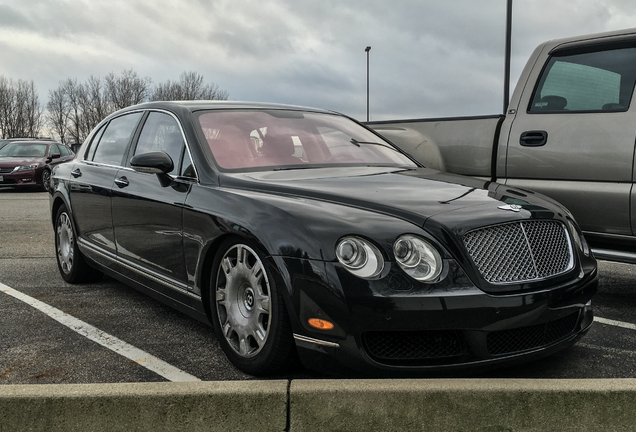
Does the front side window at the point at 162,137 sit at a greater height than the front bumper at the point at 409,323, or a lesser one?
greater

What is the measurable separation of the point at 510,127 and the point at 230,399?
340 cm

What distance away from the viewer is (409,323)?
9.04 feet

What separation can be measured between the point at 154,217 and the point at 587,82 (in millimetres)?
3317

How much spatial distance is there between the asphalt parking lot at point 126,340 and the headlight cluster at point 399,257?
0.80m

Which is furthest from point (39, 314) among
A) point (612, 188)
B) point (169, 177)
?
point (612, 188)

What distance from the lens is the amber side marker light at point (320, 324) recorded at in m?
2.81

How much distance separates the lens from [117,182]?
460 centimetres

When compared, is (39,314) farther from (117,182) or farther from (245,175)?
(245,175)

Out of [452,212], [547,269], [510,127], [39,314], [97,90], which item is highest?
[97,90]

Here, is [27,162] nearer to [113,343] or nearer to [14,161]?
[14,161]

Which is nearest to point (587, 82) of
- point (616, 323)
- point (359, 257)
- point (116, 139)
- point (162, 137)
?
point (616, 323)

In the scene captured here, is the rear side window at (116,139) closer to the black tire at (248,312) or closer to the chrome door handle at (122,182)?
the chrome door handle at (122,182)

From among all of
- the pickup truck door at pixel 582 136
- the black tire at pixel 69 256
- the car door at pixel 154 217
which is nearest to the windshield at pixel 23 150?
the black tire at pixel 69 256

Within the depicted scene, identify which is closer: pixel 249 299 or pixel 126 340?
pixel 249 299
